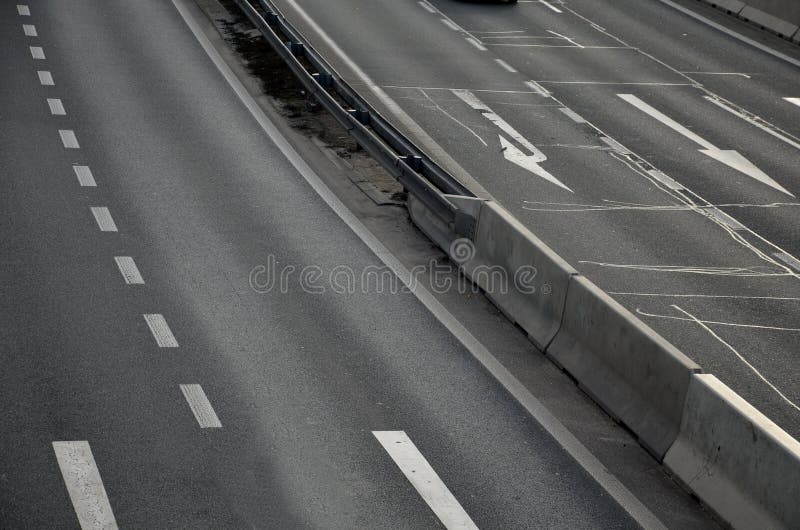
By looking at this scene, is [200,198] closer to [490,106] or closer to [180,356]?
[180,356]

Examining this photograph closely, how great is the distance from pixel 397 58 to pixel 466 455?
1496 centimetres

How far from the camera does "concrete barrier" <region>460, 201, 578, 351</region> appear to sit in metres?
10.7

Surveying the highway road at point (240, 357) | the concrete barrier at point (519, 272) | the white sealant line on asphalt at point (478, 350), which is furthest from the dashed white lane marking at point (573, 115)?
the concrete barrier at point (519, 272)

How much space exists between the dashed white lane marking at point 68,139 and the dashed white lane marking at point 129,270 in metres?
4.18

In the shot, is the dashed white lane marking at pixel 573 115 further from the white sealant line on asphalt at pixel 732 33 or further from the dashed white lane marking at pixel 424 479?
the dashed white lane marking at pixel 424 479

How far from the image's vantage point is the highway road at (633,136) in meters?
12.4

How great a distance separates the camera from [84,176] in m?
14.4

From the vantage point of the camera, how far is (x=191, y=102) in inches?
724

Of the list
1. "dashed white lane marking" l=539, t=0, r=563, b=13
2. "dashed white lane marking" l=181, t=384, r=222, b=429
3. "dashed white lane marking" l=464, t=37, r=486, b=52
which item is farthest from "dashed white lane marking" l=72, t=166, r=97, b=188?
"dashed white lane marking" l=539, t=0, r=563, b=13

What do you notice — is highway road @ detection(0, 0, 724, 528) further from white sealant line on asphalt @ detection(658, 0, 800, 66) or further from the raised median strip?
white sealant line on asphalt @ detection(658, 0, 800, 66)

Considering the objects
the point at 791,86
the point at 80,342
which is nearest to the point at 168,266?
the point at 80,342

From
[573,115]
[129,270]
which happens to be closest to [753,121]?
[573,115]

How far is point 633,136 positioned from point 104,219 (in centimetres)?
957

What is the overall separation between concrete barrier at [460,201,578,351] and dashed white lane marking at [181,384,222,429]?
11.6 ft
